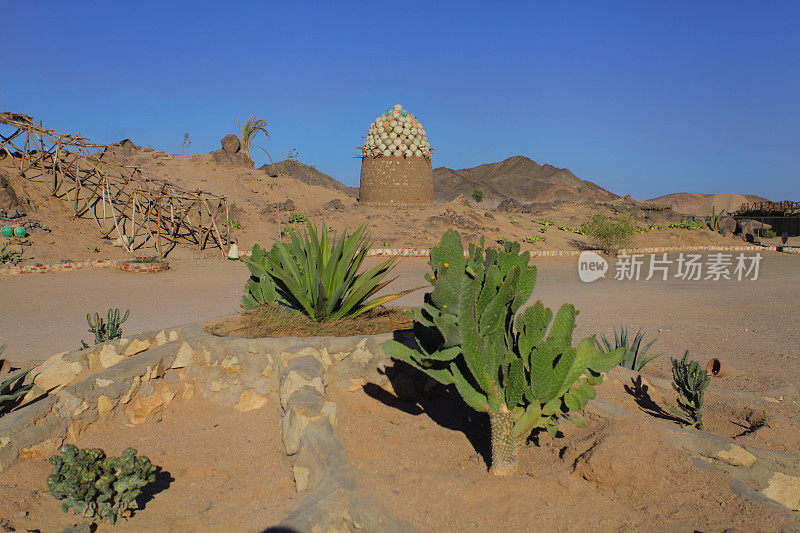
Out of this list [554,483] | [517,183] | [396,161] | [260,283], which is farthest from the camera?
[517,183]

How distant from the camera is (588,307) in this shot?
30.1 feet

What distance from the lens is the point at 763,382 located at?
5.14m

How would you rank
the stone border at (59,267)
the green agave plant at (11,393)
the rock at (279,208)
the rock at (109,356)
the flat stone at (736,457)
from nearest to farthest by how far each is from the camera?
1. the flat stone at (736,457)
2. the green agave plant at (11,393)
3. the rock at (109,356)
4. the stone border at (59,267)
5. the rock at (279,208)

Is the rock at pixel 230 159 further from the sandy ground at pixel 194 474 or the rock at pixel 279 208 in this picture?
the sandy ground at pixel 194 474

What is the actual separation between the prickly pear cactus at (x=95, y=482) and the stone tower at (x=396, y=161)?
18.9 metres

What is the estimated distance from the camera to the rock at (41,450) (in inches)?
134

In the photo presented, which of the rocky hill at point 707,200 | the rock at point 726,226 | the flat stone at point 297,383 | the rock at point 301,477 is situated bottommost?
the rock at point 301,477

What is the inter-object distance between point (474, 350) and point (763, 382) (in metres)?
4.05

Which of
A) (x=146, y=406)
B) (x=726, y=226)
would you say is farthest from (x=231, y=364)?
(x=726, y=226)

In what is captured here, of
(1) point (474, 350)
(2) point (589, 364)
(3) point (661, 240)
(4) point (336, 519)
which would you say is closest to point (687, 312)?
(2) point (589, 364)

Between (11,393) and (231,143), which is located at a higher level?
(231,143)

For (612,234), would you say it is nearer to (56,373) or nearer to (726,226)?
(726,226)

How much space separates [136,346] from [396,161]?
673 inches

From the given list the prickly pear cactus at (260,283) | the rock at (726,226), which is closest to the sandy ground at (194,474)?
the prickly pear cactus at (260,283)
